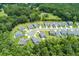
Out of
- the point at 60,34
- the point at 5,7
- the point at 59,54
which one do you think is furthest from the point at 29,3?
the point at 59,54

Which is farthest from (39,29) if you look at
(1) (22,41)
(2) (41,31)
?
(1) (22,41)

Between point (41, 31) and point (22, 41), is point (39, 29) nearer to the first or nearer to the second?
point (41, 31)

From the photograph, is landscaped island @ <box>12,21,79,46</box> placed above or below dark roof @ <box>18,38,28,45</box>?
above

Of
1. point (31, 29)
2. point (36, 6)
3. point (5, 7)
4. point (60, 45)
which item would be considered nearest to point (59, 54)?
point (60, 45)

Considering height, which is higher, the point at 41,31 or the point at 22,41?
the point at 41,31

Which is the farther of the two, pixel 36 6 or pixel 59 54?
pixel 36 6

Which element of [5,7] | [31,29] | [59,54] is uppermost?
[5,7]

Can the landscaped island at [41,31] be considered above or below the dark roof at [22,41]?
above

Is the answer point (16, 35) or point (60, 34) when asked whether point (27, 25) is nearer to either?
point (16, 35)

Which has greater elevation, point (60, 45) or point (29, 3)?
point (29, 3)

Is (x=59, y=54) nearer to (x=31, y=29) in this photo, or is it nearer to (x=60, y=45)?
(x=60, y=45)

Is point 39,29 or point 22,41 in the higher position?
point 39,29
